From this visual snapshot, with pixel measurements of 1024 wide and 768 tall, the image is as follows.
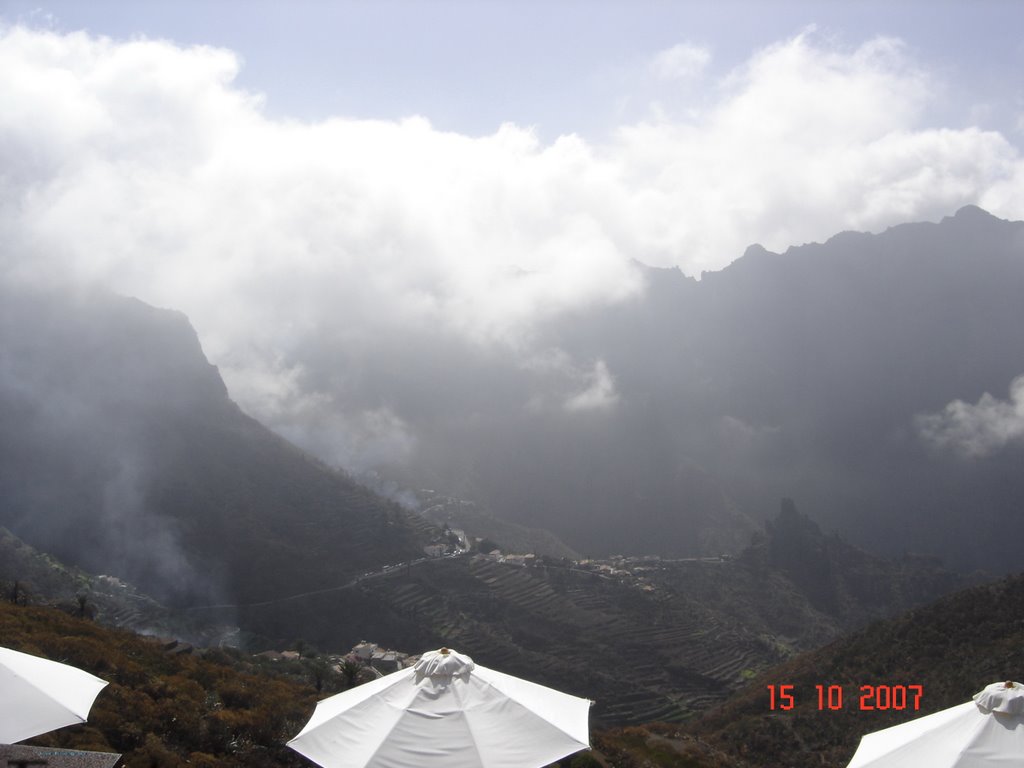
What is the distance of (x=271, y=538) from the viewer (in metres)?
101

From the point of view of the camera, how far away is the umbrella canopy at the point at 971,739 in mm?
13695

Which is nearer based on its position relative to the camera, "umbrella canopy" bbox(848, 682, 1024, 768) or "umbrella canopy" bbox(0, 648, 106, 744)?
"umbrella canopy" bbox(848, 682, 1024, 768)

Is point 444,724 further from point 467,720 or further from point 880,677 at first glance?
point 880,677

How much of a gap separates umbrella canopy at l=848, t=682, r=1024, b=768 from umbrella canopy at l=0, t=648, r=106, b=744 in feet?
49.6

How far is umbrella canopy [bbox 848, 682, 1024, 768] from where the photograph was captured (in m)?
13.7

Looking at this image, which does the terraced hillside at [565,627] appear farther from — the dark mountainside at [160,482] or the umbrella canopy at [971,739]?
the umbrella canopy at [971,739]

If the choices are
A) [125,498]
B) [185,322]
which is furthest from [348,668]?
[185,322]

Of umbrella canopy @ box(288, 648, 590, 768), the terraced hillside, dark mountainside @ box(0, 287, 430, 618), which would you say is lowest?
umbrella canopy @ box(288, 648, 590, 768)

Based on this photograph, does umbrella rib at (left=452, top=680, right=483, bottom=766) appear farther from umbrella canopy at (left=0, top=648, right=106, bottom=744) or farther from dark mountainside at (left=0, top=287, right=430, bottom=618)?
dark mountainside at (left=0, top=287, right=430, bottom=618)

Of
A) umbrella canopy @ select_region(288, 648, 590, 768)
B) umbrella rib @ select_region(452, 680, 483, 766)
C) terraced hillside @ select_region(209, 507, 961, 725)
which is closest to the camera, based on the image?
umbrella rib @ select_region(452, 680, 483, 766)

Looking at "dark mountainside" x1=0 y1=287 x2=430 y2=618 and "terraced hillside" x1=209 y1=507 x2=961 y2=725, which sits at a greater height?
"dark mountainside" x1=0 y1=287 x2=430 y2=618
